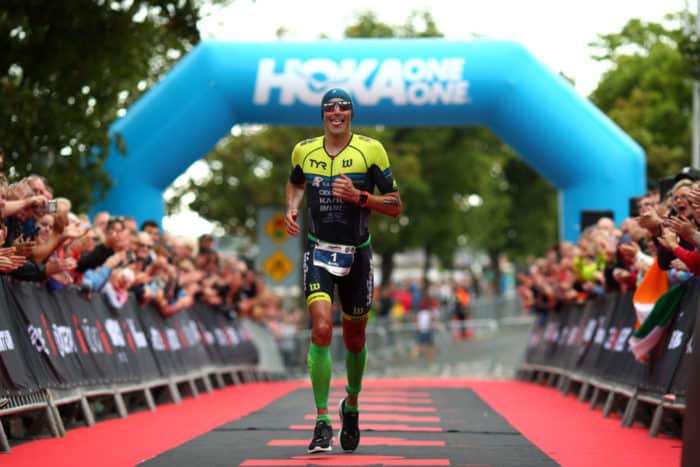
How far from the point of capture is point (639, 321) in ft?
42.1

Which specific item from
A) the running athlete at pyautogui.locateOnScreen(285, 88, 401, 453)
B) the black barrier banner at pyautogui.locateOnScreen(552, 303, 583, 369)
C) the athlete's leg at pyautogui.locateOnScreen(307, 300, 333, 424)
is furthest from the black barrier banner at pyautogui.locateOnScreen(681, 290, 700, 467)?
the black barrier banner at pyautogui.locateOnScreen(552, 303, 583, 369)

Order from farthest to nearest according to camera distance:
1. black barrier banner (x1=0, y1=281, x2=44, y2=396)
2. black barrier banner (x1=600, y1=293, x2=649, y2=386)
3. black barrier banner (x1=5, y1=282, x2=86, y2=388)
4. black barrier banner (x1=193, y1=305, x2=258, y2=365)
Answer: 1. black barrier banner (x1=193, y1=305, x2=258, y2=365)
2. black barrier banner (x1=600, y1=293, x2=649, y2=386)
3. black barrier banner (x1=5, y1=282, x2=86, y2=388)
4. black barrier banner (x1=0, y1=281, x2=44, y2=396)

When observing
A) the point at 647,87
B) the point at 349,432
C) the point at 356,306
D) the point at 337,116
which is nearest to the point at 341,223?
the point at 356,306

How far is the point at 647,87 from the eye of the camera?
4209 cm

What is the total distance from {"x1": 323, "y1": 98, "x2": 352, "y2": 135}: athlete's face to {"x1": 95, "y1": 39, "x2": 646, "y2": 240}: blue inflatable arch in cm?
1175

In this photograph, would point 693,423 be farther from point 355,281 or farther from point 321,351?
point 355,281

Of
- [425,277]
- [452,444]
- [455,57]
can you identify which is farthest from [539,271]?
[425,277]

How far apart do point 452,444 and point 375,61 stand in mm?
12381

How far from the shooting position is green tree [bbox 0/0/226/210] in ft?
57.4

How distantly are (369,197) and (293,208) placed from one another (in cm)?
Result: 58

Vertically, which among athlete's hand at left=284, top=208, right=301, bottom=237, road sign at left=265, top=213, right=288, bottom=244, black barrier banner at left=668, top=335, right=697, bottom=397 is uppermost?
road sign at left=265, top=213, right=288, bottom=244

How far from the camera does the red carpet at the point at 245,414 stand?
901cm

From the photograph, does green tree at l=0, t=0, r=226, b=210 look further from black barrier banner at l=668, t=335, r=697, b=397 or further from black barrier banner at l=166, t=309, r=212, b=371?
black barrier banner at l=668, t=335, r=697, b=397

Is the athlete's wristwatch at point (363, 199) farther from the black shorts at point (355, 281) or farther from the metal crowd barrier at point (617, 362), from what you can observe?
the metal crowd barrier at point (617, 362)
